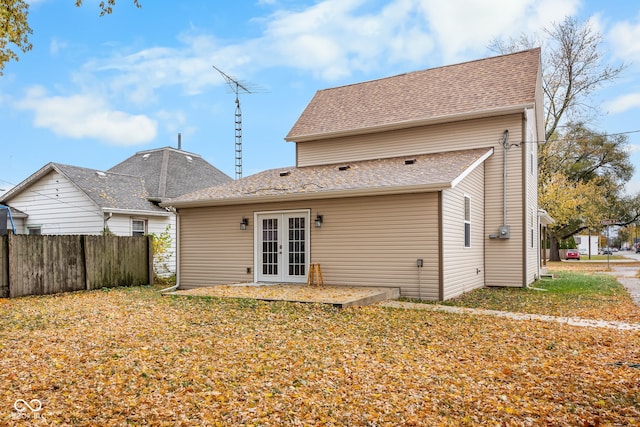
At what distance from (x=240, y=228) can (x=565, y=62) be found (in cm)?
2203

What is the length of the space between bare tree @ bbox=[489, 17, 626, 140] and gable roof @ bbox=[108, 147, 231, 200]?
17.9 m

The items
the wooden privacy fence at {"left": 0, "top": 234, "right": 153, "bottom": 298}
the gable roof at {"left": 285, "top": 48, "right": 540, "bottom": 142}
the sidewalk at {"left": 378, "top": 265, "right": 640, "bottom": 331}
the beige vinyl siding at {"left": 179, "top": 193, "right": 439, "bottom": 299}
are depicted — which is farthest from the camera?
the gable roof at {"left": 285, "top": 48, "right": 540, "bottom": 142}

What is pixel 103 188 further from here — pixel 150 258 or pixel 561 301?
pixel 561 301

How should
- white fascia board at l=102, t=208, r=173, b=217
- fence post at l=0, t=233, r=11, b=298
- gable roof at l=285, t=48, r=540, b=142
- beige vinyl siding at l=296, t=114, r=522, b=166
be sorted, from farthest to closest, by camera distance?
white fascia board at l=102, t=208, r=173, b=217 → gable roof at l=285, t=48, r=540, b=142 → beige vinyl siding at l=296, t=114, r=522, b=166 → fence post at l=0, t=233, r=11, b=298

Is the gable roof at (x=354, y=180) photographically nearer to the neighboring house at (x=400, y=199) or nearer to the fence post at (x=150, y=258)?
the neighboring house at (x=400, y=199)

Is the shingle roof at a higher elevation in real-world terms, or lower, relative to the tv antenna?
lower

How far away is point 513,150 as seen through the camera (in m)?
13.1

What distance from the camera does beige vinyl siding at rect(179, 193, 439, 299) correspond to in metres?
10.2

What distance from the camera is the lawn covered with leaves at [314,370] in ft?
12.2

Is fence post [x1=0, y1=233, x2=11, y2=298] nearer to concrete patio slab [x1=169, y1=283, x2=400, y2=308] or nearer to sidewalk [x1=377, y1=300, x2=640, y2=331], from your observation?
concrete patio slab [x1=169, y1=283, x2=400, y2=308]

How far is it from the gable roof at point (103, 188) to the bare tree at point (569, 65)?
21249mm

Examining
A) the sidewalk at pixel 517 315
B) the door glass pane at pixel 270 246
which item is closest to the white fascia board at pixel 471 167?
the sidewalk at pixel 517 315

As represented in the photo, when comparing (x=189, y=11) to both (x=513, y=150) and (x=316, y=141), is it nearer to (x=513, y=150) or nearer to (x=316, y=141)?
(x=316, y=141)

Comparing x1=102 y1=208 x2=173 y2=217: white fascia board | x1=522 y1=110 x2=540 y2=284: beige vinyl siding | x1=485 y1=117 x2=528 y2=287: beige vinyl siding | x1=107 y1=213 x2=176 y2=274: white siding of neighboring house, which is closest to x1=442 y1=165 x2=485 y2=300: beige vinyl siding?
x1=485 y1=117 x2=528 y2=287: beige vinyl siding
